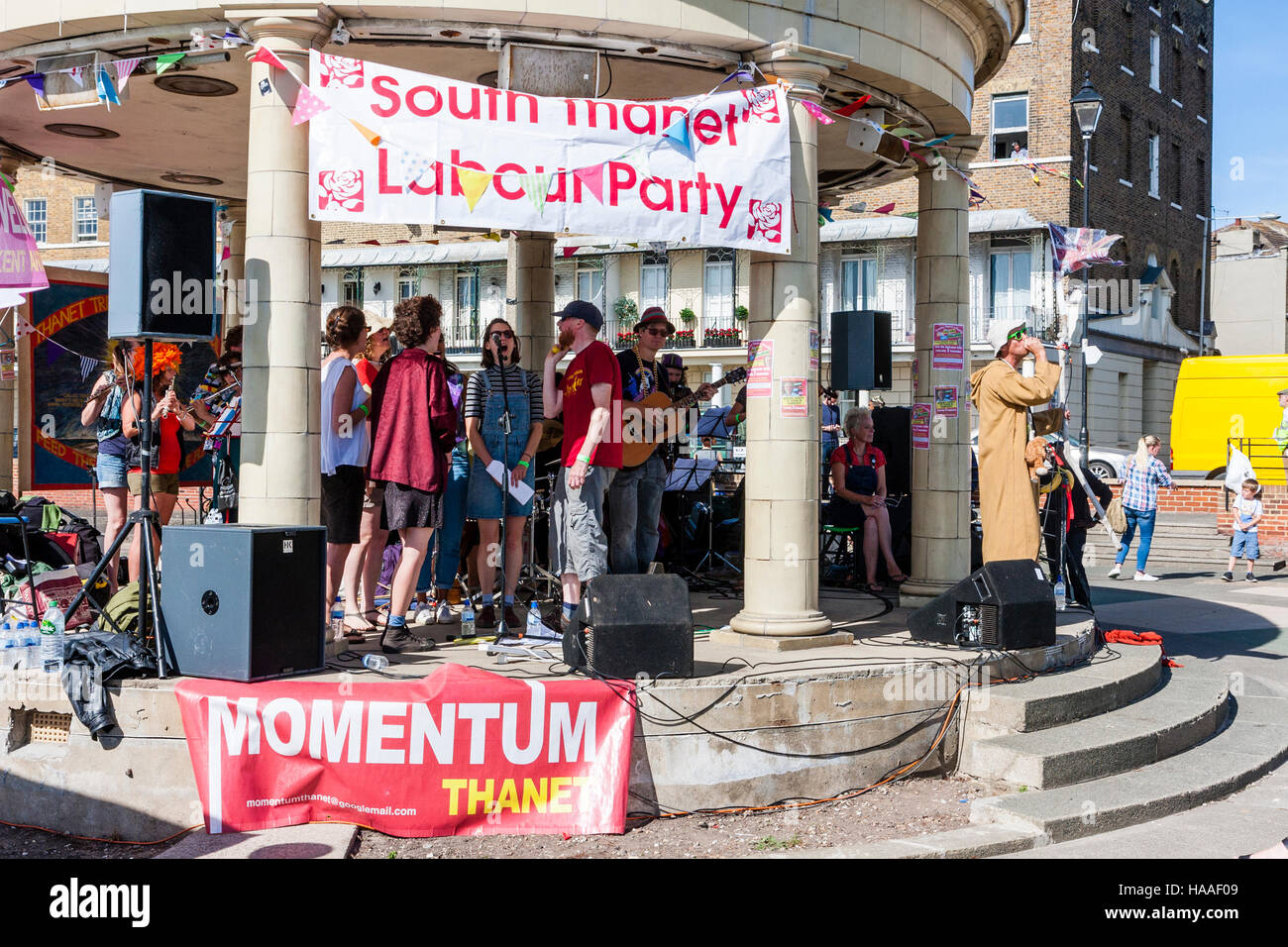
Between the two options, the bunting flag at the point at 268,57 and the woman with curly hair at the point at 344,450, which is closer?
the bunting flag at the point at 268,57

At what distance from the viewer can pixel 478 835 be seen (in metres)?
6.00

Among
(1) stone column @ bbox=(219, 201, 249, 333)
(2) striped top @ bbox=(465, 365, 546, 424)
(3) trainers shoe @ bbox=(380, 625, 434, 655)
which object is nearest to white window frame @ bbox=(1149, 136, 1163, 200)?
(1) stone column @ bbox=(219, 201, 249, 333)

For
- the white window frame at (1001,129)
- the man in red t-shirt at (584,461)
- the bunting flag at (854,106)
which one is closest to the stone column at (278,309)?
the man in red t-shirt at (584,461)

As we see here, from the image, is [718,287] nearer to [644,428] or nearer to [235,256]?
[235,256]

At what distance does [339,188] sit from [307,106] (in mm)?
492

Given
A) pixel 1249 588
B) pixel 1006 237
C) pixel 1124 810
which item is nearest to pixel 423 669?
pixel 1124 810

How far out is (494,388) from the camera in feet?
27.5

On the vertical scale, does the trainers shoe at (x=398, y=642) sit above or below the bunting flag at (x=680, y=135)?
below

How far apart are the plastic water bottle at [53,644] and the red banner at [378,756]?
2.94 ft

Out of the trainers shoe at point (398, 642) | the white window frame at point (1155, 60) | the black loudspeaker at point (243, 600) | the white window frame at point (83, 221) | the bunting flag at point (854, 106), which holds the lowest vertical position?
the trainers shoe at point (398, 642)

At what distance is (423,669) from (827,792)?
2369 millimetres

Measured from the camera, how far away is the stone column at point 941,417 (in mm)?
10078

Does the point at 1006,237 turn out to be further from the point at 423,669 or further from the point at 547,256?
the point at 423,669

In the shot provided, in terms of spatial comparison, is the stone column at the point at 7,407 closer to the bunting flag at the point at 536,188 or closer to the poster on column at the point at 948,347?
the bunting flag at the point at 536,188
